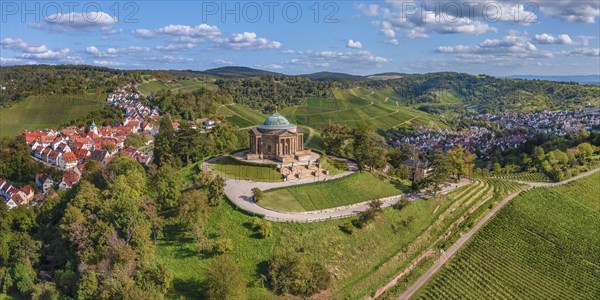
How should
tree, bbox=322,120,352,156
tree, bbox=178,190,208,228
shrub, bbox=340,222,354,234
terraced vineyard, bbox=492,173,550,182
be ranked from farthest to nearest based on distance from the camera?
terraced vineyard, bbox=492,173,550,182
tree, bbox=322,120,352,156
shrub, bbox=340,222,354,234
tree, bbox=178,190,208,228

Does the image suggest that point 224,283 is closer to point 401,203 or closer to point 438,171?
point 401,203

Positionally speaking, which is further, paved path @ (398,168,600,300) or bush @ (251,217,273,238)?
bush @ (251,217,273,238)

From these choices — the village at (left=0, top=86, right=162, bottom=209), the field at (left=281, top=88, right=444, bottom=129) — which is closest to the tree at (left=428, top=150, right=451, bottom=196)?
the village at (left=0, top=86, right=162, bottom=209)

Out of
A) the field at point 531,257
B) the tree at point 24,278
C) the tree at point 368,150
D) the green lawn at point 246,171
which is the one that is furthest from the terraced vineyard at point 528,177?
the tree at point 24,278

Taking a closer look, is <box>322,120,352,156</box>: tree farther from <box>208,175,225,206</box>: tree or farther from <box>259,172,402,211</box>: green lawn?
<box>208,175,225,206</box>: tree

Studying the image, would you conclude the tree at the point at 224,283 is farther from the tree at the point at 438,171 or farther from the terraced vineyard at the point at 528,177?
the terraced vineyard at the point at 528,177
